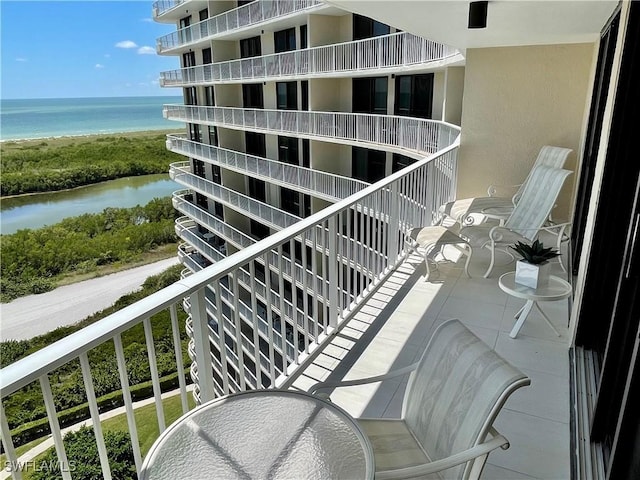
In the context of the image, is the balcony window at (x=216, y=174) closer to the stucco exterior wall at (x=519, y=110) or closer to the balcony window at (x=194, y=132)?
the balcony window at (x=194, y=132)

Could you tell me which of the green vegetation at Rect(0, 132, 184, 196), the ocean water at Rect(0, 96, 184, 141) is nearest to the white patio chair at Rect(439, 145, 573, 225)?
the green vegetation at Rect(0, 132, 184, 196)

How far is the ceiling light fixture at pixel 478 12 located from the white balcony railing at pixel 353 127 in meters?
3.64

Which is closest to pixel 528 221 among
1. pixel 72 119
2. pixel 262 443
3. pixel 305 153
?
pixel 262 443

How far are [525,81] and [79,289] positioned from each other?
22268 mm

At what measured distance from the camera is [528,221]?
175 inches

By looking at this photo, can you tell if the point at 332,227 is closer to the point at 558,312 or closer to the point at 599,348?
the point at 599,348

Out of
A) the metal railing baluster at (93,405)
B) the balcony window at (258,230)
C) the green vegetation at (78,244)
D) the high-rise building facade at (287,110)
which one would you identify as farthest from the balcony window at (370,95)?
the green vegetation at (78,244)

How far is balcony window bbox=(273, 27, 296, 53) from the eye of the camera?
47.0 feet

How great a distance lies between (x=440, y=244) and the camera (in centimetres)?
403

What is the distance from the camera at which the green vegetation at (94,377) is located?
10.1m

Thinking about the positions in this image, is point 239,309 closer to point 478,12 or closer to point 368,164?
point 478,12

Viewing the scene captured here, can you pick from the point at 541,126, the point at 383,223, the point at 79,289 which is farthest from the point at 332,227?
the point at 79,289

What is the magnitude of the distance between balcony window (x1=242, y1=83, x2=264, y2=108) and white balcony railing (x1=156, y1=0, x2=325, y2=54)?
2187mm

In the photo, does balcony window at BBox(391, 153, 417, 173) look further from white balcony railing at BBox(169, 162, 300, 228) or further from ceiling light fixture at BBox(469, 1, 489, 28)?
ceiling light fixture at BBox(469, 1, 489, 28)
